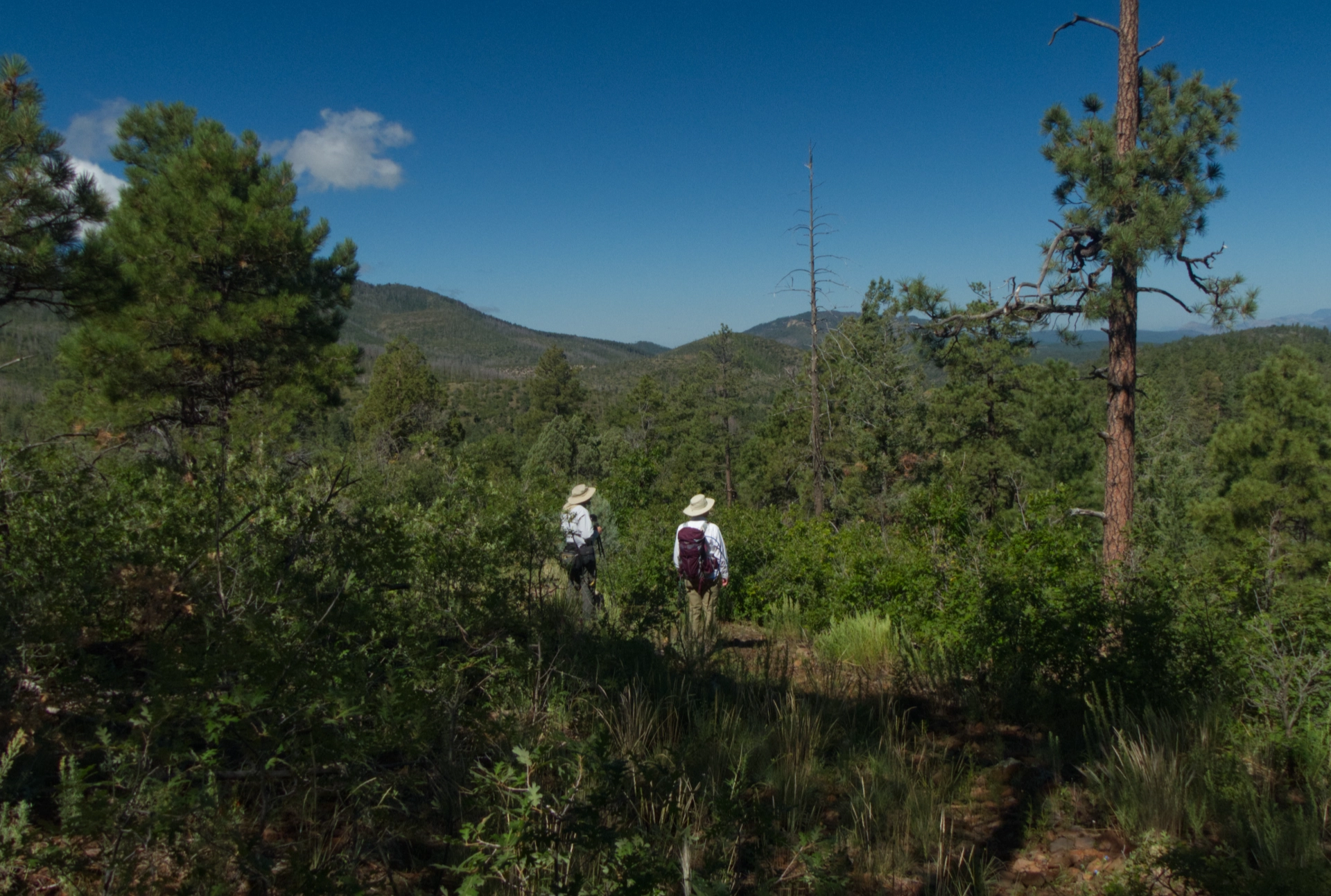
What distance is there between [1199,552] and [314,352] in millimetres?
11186

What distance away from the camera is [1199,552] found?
412 cm

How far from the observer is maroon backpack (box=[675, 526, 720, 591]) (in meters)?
5.75

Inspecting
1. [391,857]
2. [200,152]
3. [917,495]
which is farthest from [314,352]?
[391,857]

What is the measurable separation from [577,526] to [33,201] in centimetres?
486

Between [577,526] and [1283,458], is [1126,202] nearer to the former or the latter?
[577,526]

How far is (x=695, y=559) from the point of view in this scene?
227 inches

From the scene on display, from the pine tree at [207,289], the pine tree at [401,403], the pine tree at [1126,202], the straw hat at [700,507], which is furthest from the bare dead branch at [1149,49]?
the pine tree at [401,403]

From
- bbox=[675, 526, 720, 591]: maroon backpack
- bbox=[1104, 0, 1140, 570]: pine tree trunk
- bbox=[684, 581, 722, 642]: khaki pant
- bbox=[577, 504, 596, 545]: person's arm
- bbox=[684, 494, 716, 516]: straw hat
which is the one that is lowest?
bbox=[684, 581, 722, 642]: khaki pant

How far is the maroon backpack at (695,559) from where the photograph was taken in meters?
5.75

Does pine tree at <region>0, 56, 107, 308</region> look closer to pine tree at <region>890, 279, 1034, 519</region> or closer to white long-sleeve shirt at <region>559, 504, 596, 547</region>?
white long-sleeve shirt at <region>559, 504, 596, 547</region>

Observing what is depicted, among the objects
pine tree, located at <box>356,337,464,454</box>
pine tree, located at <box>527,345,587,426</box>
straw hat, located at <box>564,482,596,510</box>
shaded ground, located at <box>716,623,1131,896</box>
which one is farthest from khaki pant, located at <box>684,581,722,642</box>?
pine tree, located at <box>527,345,587,426</box>

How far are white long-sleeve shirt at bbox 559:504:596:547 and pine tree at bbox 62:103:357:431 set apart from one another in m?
5.39

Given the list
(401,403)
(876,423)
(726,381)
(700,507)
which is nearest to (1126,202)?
(700,507)

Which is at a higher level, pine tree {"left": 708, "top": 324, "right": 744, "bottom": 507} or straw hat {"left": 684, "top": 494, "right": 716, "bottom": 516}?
pine tree {"left": 708, "top": 324, "right": 744, "bottom": 507}
